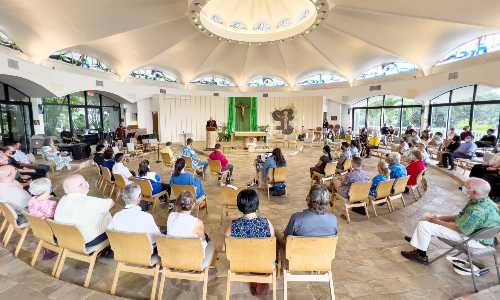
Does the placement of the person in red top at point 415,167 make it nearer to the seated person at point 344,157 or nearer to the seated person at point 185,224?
the seated person at point 344,157

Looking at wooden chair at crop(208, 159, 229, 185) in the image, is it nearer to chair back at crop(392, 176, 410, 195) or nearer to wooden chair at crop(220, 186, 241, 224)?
wooden chair at crop(220, 186, 241, 224)

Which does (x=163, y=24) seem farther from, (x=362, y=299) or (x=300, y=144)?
(x=362, y=299)

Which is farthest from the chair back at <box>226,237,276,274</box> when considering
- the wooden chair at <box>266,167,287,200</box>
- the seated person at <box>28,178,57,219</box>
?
the wooden chair at <box>266,167,287,200</box>

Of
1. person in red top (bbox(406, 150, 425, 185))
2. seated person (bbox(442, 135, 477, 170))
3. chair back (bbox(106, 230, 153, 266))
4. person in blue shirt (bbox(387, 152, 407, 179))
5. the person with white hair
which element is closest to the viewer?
chair back (bbox(106, 230, 153, 266))

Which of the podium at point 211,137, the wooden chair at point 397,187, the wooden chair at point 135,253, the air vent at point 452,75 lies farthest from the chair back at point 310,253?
the air vent at point 452,75

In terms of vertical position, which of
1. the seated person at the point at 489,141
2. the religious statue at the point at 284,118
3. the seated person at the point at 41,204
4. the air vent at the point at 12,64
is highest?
the air vent at the point at 12,64

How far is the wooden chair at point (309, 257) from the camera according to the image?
200 cm

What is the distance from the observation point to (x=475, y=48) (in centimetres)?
991

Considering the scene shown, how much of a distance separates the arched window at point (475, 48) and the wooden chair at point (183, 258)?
12.5 metres

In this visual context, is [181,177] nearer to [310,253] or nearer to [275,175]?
[275,175]

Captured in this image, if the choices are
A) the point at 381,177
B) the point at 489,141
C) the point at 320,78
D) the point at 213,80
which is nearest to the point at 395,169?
the point at 381,177

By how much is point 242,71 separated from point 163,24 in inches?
293

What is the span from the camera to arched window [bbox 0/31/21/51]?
810cm

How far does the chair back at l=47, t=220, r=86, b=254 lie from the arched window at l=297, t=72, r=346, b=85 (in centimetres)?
1738
